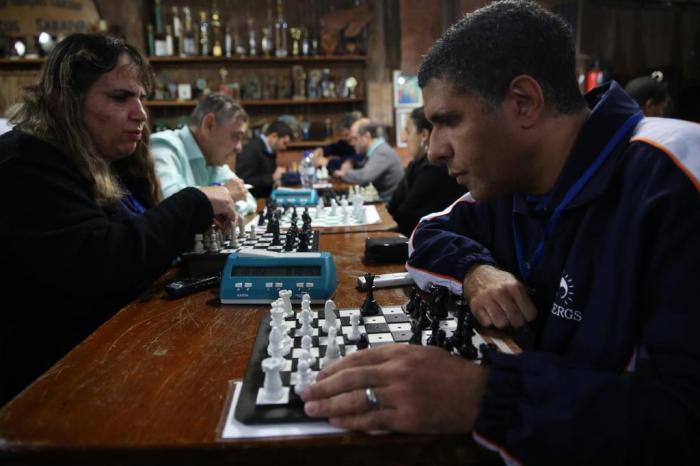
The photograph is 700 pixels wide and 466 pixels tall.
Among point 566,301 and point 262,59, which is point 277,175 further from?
point 566,301

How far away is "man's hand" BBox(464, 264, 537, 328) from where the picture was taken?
1.25 metres

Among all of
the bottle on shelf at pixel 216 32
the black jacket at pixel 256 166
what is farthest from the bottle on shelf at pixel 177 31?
the black jacket at pixel 256 166

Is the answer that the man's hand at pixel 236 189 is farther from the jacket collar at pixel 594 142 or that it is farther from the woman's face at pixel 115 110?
the jacket collar at pixel 594 142

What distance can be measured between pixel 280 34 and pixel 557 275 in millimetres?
6769

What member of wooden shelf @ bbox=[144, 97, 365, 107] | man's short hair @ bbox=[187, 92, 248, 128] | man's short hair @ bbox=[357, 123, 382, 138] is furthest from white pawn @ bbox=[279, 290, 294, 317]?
wooden shelf @ bbox=[144, 97, 365, 107]

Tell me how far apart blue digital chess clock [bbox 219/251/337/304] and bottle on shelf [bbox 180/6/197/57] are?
6.15 metres

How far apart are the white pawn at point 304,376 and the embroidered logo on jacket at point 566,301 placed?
0.55 m

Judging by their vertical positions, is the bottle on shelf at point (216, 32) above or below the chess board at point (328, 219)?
above

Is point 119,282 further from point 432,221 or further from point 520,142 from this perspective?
point 520,142

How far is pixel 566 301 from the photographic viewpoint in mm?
1098

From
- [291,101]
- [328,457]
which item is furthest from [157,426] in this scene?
[291,101]

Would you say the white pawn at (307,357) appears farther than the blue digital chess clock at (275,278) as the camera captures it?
No

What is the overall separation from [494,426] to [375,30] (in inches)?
283

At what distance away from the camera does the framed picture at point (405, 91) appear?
7328mm
